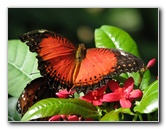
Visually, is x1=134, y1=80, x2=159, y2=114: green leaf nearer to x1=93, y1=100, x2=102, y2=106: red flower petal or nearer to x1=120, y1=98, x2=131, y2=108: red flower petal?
x1=120, y1=98, x2=131, y2=108: red flower petal

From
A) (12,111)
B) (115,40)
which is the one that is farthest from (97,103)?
(12,111)

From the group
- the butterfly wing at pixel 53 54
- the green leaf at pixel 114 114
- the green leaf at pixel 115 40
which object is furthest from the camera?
the green leaf at pixel 115 40

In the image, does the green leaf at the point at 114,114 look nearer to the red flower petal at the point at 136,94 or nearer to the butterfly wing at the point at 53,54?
the red flower petal at the point at 136,94

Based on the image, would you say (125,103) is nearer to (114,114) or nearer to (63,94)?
(114,114)

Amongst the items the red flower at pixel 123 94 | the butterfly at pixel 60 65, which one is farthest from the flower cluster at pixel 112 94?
the butterfly at pixel 60 65

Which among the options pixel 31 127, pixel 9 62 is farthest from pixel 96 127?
pixel 9 62

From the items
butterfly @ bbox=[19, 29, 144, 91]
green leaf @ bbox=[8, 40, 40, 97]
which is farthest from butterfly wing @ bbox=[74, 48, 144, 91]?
green leaf @ bbox=[8, 40, 40, 97]
